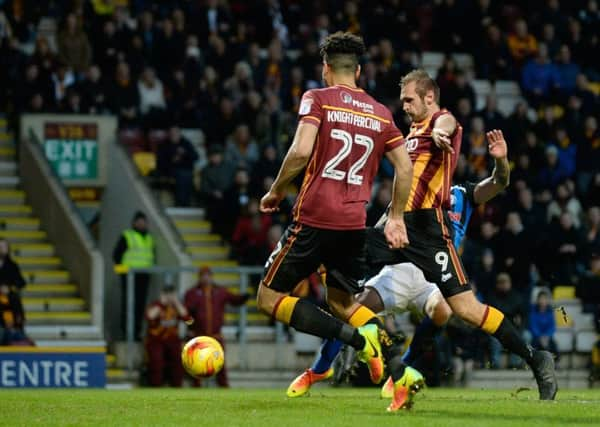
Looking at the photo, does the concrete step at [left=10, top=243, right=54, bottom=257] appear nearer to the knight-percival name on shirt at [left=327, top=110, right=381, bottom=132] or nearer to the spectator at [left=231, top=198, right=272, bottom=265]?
the spectator at [left=231, top=198, right=272, bottom=265]

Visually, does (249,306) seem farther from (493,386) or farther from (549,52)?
(549,52)

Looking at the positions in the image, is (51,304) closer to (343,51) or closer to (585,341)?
(585,341)

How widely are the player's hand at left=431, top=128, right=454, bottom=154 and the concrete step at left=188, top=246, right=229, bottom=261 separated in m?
12.5

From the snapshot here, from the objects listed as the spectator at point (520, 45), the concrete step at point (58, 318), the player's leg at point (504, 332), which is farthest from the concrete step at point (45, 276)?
the player's leg at point (504, 332)

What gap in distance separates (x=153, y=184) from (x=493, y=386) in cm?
638

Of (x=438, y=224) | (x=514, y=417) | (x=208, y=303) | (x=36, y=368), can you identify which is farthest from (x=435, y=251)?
(x=208, y=303)

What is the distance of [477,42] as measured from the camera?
29609 millimetres

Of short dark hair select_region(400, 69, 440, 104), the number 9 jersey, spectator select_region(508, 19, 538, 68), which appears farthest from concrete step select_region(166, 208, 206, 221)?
the number 9 jersey

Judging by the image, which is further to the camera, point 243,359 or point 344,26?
point 344,26

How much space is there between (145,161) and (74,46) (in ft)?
6.83

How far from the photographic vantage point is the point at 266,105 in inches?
982

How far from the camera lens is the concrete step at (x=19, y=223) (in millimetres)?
23891

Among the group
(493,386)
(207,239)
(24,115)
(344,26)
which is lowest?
(493,386)

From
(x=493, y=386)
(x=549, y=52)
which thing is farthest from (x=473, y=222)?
(x=549, y=52)
